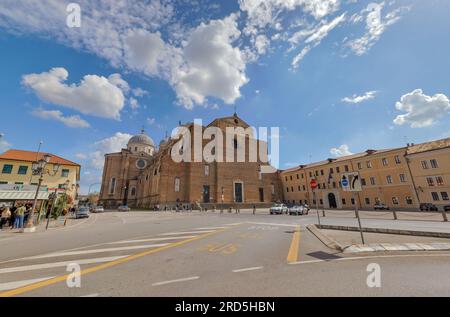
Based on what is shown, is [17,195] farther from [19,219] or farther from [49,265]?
[49,265]

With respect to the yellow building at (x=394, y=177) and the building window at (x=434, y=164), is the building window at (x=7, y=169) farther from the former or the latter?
the building window at (x=434, y=164)

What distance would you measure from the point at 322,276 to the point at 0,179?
165 feet

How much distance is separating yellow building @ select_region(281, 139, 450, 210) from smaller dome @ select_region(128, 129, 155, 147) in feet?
186

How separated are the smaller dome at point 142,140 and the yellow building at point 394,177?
186ft

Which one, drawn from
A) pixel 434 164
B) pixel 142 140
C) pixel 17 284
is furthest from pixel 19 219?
pixel 142 140

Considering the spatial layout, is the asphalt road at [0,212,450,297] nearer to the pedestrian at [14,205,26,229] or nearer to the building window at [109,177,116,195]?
the pedestrian at [14,205,26,229]

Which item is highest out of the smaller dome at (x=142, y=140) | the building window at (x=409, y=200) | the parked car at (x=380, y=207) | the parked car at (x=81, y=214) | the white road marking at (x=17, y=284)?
the smaller dome at (x=142, y=140)

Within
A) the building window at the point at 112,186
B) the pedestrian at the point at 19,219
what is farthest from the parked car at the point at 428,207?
the building window at the point at 112,186

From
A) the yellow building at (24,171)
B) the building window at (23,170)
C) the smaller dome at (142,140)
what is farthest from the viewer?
the smaller dome at (142,140)

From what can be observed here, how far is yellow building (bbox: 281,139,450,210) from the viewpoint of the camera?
30.8 meters

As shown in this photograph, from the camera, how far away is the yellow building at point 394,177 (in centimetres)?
3084

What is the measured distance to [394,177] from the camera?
36.3 m

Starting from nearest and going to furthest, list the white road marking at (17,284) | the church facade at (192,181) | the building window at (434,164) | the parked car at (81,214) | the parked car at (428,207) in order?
the white road marking at (17,284), the parked car at (81,214), the parked car at (428,207), the building window at (434,164), the church facade at (192,181)

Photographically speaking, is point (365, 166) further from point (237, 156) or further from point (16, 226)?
point (16, 226)
